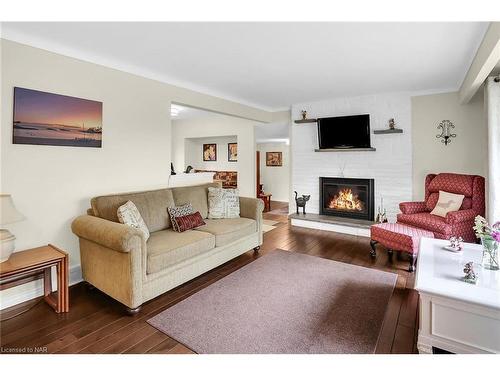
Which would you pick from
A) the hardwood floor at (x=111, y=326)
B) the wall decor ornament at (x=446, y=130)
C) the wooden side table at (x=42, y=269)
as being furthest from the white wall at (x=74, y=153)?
the wall decor ornament at (x=446, y=130)

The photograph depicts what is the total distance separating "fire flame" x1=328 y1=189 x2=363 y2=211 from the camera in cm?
520

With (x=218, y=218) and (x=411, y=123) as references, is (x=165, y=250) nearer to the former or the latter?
(x=218, y=218)

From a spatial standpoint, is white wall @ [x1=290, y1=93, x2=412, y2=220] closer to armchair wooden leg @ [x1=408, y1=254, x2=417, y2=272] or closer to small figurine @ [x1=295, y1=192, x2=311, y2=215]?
small figurine @ [x1=295, y1=192, x2=311, y2=215]

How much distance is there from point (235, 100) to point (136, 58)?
2226 millimetres

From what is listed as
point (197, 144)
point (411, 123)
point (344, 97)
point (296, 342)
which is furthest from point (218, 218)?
point (197, 144)

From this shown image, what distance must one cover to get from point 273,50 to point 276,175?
611 cm

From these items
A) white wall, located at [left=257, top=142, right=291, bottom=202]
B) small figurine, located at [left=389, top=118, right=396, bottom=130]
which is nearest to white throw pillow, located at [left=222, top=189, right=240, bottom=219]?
small figurine, located at [left=389, top=118, right=396, bottom=130]

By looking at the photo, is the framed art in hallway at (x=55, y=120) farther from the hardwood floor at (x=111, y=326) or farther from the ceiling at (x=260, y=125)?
the ceiling at (x=260, y=125)

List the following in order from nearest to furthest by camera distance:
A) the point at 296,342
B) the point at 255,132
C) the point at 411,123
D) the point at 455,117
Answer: the point at 296,342
the point at 455,117
the point at 411,123
the point at 255,132

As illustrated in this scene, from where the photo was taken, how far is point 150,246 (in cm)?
259

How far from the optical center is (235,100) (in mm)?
5051

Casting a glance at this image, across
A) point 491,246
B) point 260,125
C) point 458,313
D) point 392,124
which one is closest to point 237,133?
point 260,125

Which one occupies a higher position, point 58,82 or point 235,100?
point 235,100
